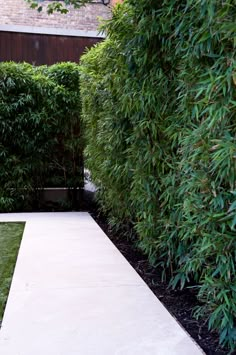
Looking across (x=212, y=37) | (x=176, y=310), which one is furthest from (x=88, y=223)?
(x=212, y=37)

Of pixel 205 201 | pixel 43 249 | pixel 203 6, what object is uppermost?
pixel 203 6

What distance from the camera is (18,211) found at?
19.0 feet

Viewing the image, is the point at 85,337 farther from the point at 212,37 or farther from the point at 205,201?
the point at 212,37

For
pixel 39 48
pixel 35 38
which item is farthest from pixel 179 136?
pixel 35 38

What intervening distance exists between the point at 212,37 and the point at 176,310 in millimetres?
1662

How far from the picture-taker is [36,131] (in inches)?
226

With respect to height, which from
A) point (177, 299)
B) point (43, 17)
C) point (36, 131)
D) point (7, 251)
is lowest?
point (7, 251)

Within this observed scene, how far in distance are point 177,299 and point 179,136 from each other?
1.13 m

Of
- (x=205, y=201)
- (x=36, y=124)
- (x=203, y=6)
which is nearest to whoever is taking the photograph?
(x=203, y=6)

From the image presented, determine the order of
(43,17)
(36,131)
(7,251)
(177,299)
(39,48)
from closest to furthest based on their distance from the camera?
(177,299), (7,251), (36,131), (39,48), (43,17)

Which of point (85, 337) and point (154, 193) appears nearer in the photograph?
point (85, 337)

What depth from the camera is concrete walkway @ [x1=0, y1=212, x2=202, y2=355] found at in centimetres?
195

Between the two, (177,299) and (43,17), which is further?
(43,17)

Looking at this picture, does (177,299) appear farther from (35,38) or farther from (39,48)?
(35,38)
